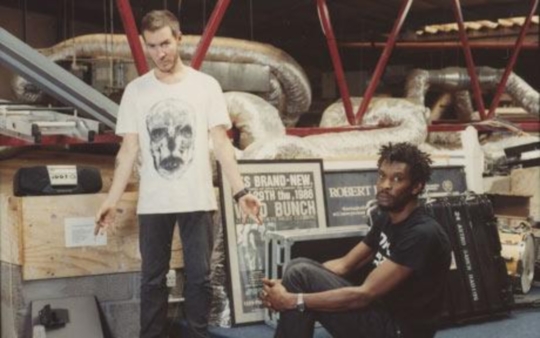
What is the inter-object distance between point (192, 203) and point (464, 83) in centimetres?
575

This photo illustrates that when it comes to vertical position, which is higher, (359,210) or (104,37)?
(104,37)

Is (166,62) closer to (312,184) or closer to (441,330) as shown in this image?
(312,184)

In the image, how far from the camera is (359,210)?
406cm

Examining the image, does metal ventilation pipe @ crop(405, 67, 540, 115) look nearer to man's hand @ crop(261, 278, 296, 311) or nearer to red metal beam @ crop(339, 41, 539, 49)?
red metal beam @ crop(339, 41, 539, 49)

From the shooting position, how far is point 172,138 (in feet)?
9.16

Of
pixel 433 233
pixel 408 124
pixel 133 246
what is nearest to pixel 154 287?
pixel 133 246

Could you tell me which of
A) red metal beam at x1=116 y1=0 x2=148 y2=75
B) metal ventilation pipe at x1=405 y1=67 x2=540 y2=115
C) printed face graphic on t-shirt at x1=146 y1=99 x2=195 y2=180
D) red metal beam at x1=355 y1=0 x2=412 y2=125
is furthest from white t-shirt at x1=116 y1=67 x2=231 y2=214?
metal ventilation pipe at x1=405 y1=67 x2=540 y2=115

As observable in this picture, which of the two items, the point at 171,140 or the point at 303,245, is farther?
the point at 303,245

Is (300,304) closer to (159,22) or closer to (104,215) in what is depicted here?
(104,215)

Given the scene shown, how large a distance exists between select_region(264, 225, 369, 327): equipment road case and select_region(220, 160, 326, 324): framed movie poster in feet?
0.45

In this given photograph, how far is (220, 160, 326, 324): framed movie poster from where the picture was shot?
345 centimetres

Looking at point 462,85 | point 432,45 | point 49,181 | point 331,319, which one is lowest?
point 331,319

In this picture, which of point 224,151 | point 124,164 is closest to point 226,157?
point 224,151

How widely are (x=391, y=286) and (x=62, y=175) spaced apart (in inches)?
66.8
